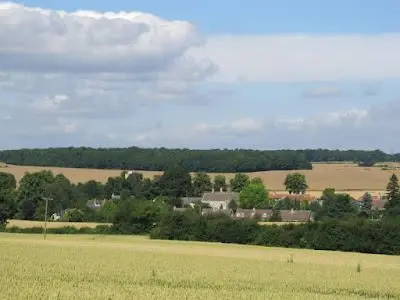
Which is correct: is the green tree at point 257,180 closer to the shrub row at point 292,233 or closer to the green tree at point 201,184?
the green tree at point 201,184

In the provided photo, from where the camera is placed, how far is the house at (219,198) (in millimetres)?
165550

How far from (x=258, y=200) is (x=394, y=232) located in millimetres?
86970

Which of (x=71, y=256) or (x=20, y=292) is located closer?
(x=20, y=292)

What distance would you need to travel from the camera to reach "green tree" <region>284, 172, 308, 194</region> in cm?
17850

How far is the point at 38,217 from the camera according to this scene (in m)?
119

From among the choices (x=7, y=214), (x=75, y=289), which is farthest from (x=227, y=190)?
(x=75, y=289)

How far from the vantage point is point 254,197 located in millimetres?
157625

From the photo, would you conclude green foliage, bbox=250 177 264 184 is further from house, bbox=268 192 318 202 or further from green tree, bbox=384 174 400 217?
green tree, bbox=384 174 400 217

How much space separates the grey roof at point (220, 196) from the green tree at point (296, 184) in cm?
1355

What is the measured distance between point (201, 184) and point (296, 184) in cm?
2147

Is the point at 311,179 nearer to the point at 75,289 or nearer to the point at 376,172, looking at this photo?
the point at 376,172

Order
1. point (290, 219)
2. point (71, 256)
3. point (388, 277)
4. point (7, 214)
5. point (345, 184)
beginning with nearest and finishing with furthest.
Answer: point (388, 277) < point (71, 256) < point (7, 214) < point (290, 219) < point (345, 184)

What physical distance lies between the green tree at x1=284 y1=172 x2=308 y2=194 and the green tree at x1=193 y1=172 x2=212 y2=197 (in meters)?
18.5

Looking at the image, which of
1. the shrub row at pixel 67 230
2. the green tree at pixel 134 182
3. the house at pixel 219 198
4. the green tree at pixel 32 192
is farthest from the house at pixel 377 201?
the shrub row at pixel 67 230
